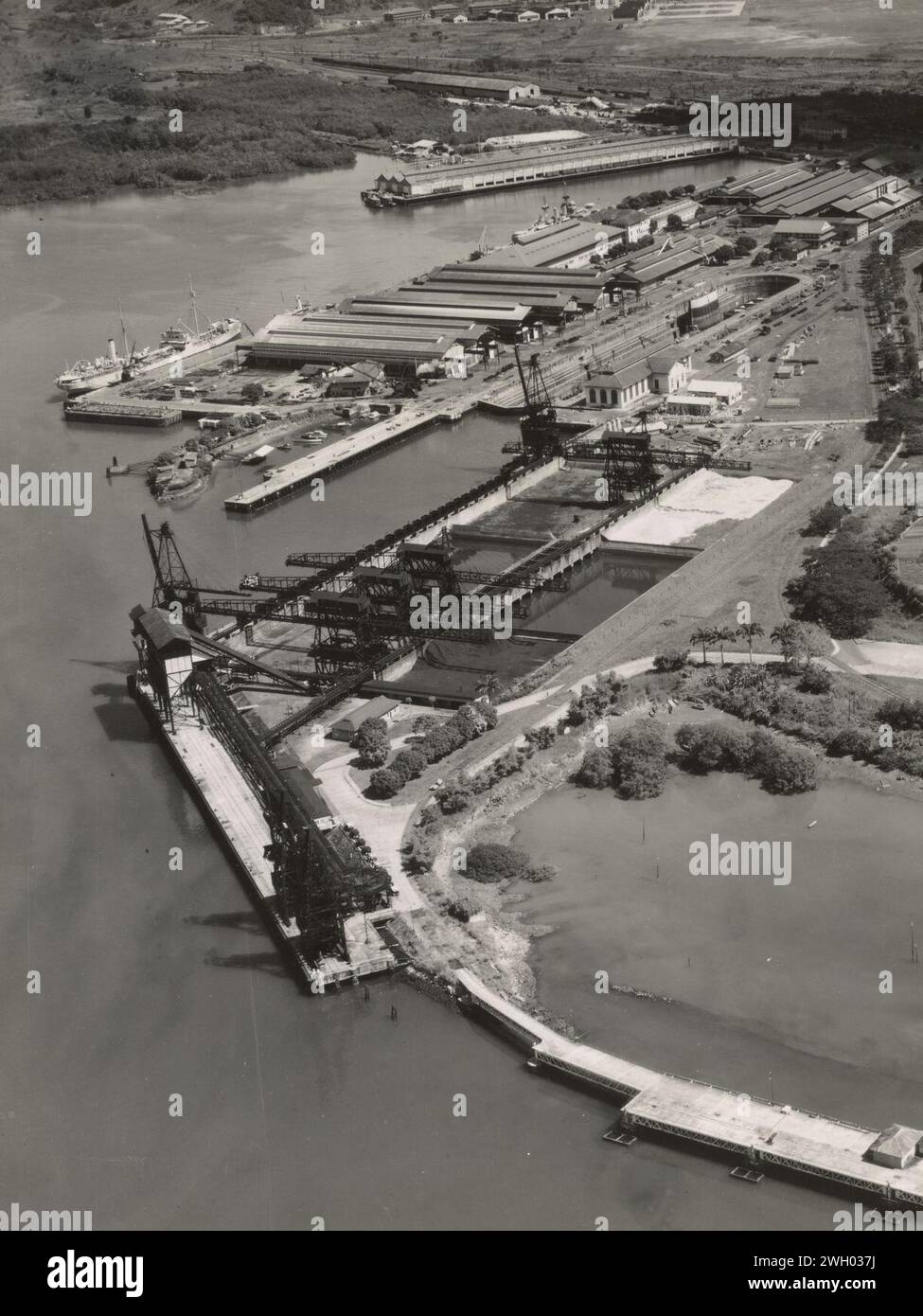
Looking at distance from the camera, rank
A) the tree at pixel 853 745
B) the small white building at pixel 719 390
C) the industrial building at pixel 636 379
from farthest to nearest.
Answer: the industrial building at pixel 636 379 < the small white building at pixel 719 390 < the tree at pixel 853 745

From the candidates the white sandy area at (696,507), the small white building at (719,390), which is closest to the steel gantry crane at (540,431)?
the white sandy area at (696,507)

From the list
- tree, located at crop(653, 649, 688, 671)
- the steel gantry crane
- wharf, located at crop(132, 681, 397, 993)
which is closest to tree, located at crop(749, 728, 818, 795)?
tree, located at crop(653, 649, 688, 671)

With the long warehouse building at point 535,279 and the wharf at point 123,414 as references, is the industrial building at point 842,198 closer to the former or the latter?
the long warehouse building at point 535,279

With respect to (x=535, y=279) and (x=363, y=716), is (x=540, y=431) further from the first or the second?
(x=535, y=279)

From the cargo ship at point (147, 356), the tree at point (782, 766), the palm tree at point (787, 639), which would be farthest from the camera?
the cargo ship at point (147, 356)

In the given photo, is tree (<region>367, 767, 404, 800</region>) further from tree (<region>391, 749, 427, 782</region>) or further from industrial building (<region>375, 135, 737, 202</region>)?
industrial building (<region>375, 135, 737, 202</region>)

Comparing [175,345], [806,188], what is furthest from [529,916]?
[806,188]
